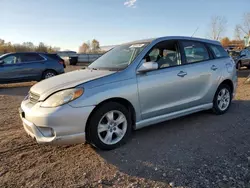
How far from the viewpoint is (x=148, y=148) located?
11.0 ft

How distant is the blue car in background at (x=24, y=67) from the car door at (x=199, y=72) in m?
7.95

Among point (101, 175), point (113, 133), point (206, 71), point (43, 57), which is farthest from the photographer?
point (43, 57)

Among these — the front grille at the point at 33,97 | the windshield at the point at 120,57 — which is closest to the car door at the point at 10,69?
the windshield at the point at 120,57

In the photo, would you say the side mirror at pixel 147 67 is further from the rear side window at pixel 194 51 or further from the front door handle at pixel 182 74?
the rear side window at pixel 194 51

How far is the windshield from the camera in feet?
12.1

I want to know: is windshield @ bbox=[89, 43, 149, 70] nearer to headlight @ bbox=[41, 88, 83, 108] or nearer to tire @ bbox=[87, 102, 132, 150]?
tire @ bbox=[87, 102, 132, 150]

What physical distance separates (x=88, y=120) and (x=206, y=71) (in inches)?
103

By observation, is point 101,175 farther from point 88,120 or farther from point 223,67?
point 223,67

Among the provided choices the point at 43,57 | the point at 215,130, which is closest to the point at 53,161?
the point at 215,130

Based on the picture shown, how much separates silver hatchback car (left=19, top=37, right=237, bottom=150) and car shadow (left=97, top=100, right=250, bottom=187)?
31 cm

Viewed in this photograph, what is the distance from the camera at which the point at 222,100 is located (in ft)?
16.0

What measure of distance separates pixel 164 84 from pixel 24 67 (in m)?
8.45

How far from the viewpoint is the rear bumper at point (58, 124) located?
285 cm

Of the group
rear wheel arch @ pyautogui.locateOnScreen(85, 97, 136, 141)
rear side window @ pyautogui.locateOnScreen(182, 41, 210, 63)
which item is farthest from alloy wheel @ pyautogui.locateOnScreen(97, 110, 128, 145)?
rear side window @ pyautogui.locateOnScreen(182, 41, 210, 63)
